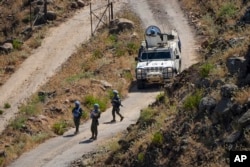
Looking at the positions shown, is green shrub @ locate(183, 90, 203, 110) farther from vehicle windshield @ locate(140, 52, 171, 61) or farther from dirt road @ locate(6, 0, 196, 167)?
vehicle windshield @ locate(140, 52, 171, 61)

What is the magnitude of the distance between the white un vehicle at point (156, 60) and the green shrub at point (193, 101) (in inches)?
419

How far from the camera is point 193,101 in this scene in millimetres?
19062

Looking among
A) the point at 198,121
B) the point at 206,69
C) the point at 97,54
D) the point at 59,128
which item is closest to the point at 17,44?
the point at 97,54

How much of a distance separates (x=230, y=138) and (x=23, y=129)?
38.7 feet

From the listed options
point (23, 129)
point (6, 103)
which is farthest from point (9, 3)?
point (23, 129)

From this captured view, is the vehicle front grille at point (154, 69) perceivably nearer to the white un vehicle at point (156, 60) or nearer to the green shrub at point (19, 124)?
the white un vehicle at point (156, 60)

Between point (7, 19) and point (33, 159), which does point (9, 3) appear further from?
point (33, 159)

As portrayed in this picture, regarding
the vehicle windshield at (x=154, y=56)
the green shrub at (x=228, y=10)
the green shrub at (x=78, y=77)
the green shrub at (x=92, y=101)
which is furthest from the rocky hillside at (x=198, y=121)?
the green shrub at (x=228, y=10)

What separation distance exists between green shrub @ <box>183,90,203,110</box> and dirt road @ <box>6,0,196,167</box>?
470 centimetres

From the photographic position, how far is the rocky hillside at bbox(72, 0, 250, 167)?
16547 millimetres

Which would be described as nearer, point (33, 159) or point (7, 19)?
point (33, 159)

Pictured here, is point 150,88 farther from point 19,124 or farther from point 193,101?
point 193,101

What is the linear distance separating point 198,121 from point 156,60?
13.4 meters

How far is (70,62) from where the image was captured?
1538 inches
